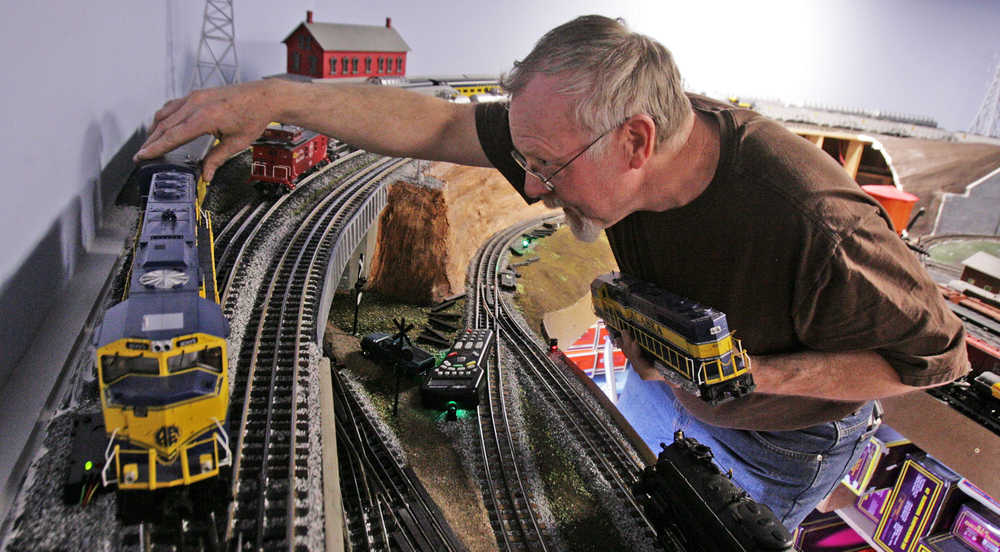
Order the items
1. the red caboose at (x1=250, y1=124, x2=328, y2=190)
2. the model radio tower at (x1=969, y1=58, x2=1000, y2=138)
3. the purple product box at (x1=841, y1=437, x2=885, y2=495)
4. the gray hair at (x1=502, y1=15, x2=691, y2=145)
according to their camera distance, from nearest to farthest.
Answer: the gray hair at (x1=502, y1=15, x2=691, y2=145) < the purple product box at (x1=841, y1=437, x2=885, y2=495) < the red caboose at (x1=250, y1=124, x2=328, y2=190) < the model radio tower at (x1=969, y1=58, x2=1000, y2=138)

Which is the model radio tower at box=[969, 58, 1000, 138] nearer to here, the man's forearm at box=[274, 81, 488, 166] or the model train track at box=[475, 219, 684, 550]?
the model train track at box=[475, 219, 684, 550]

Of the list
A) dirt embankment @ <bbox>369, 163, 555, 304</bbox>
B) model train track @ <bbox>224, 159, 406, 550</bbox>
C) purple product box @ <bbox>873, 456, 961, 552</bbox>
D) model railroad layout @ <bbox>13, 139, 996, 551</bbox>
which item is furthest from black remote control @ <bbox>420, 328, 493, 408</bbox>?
purple product box @ <bbox>873, 456, 961, 552</bbox>

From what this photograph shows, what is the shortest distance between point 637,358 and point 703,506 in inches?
89.7

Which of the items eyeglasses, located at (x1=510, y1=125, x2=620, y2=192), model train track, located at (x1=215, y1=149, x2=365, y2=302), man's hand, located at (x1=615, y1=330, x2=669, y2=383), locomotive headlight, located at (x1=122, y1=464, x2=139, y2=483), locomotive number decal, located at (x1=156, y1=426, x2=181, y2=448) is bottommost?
model train track, located at (x1=215, y1=149, x2=365, y2=302)

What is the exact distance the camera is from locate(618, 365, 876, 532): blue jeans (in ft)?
13.8

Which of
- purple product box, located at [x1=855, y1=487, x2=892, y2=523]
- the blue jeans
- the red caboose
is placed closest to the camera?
the blue jeans

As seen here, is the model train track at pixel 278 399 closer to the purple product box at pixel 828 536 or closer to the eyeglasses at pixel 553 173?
the eyeglasses at pixel 553 173

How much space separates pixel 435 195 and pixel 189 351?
8.86 metres

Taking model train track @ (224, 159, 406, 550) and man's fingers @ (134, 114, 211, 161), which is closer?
man's fingers @ (134, 114, 211, 161)

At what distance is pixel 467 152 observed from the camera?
4207mm

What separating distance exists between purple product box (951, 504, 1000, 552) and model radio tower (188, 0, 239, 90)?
14522mm

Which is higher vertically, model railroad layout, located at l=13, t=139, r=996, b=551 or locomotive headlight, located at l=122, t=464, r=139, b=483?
locomotive headlight, located at l=122, t=464, r=139, b=483

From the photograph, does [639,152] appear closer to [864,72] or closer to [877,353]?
[877,353]

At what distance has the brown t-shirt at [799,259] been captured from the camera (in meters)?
2.85
